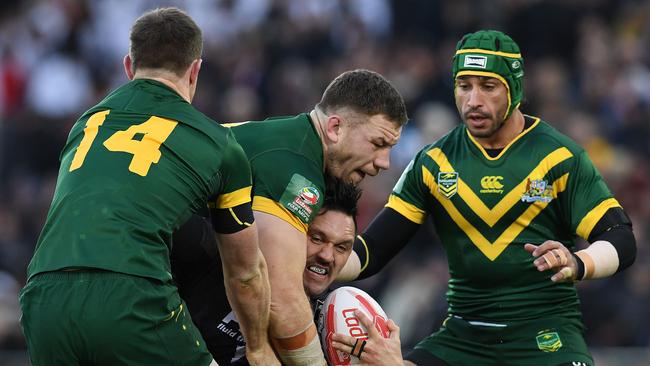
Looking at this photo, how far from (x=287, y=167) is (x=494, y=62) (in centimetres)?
167

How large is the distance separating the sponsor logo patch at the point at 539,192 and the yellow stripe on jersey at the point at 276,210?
1.61 m

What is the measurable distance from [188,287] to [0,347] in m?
7.06

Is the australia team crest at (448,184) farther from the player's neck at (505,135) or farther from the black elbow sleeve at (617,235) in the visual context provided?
the black elbow sleeve at (617,235)

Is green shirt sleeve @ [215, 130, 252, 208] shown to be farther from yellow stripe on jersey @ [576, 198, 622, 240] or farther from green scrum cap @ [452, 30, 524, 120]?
yellow stripe on jersey @ [576, 198, 622, 240]

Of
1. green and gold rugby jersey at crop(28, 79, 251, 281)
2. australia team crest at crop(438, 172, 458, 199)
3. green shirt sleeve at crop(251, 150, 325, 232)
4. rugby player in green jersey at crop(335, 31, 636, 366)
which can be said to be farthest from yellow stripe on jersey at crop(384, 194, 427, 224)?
green and gold rugby jersey at crop(28, 79, 251, 281)

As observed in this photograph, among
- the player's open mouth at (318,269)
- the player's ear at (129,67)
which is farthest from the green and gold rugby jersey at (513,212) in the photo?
the player's ear at (129,67)

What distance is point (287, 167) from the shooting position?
251 inches

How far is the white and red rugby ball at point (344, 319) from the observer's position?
6863 millimetres

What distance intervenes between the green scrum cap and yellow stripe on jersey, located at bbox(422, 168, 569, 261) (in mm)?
566


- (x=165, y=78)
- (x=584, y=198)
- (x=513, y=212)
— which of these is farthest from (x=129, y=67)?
(x=584, y=198)

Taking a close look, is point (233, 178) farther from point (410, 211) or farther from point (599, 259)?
point (599, 259)

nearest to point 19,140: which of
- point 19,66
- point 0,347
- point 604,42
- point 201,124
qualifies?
point 19,66

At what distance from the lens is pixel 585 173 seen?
716 centimetres

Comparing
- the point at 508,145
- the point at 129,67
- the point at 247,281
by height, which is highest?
the point at 129,67
